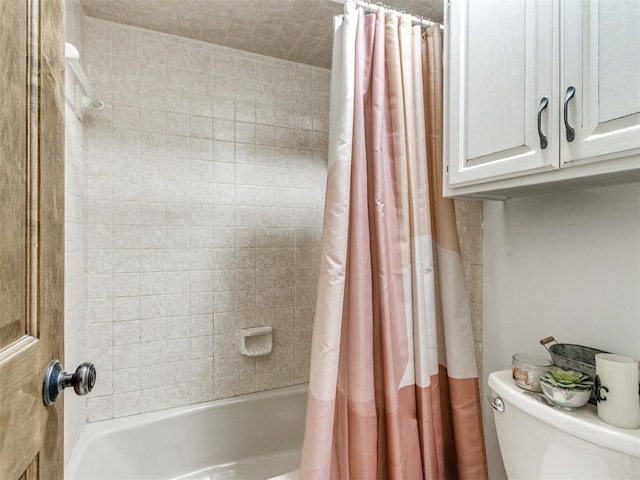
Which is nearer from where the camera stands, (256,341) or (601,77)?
(601,77)

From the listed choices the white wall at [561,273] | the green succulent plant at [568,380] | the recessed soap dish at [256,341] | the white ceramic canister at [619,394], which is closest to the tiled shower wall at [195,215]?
the recessed soap dish at [256,341]

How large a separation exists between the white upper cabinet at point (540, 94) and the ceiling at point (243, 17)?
0.59m

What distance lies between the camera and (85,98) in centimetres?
138

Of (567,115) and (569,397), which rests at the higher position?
(567,115)

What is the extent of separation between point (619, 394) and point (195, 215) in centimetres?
160

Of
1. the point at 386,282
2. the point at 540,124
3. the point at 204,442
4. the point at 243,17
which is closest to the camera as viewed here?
the point at 540,124

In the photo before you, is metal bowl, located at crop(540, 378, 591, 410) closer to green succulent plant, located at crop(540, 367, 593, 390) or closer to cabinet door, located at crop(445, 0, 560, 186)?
green succulent plant, located at crop(540, 367, 593, 390)

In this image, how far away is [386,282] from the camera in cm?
109

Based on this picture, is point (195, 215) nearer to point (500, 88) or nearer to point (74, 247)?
point (74, 247)

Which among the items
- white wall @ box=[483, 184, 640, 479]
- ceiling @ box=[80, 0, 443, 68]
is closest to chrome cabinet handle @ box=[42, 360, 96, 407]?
white wall @ box=[483, 184, 640, 479]

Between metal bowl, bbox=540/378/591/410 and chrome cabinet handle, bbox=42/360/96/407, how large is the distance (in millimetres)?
1011

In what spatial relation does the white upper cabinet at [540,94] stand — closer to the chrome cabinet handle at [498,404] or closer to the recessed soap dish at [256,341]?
the chrome cabinet handle at [498,404]

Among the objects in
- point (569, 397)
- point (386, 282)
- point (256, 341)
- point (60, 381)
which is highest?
point (386, 282)

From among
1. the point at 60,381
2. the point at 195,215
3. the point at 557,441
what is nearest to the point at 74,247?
the point at 195,215
